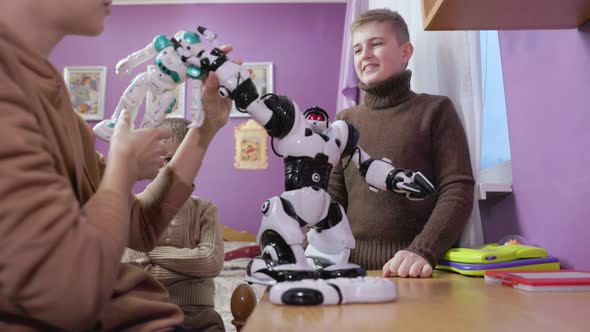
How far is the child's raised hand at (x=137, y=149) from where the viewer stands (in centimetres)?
56

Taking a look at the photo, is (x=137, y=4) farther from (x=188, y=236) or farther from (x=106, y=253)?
(x=106, y=253)

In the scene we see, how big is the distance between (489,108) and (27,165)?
1.35 m

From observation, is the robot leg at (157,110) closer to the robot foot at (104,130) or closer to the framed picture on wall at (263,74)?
the robot foot at (104,130)

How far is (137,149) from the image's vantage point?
0.59m

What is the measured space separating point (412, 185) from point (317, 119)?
0.20 m

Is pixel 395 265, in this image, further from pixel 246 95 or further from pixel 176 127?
pixel 176 127

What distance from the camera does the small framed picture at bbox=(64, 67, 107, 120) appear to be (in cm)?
346

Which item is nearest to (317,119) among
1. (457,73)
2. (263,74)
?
(457,73)

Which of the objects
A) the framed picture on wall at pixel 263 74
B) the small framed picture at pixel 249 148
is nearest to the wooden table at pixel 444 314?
the small framed picture at pixel 249 148

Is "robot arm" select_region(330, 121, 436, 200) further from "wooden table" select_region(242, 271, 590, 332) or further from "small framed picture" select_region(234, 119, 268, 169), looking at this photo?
"small framed picture" select_region(234, 119, 268, 169)

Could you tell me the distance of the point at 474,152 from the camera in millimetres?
1241

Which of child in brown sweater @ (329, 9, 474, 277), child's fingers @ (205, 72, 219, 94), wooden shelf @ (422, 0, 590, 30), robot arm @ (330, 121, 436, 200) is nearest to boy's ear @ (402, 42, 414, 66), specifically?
child in brown sweater @ (329, 9, 474, 277)

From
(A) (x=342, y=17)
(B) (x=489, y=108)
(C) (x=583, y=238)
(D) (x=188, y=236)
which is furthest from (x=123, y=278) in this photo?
(A) (x=342, y=17)

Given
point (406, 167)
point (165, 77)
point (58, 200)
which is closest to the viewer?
point (58, 200)
